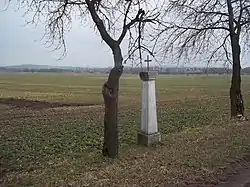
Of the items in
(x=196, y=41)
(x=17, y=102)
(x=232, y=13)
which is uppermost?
(x=232, y=13)

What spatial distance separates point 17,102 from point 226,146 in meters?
30.4

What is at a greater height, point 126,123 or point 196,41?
point 196,41

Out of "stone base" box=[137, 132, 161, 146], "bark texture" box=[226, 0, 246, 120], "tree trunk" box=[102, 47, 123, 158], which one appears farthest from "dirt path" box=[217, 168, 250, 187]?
"bark texture" box=[226, 0, 246, 120]

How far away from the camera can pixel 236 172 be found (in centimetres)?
771

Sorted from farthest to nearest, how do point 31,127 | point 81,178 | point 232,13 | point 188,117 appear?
point 188,117
point 31,127
point 232,13
point 81,178

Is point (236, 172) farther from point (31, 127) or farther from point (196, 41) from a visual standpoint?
point (31, 127)

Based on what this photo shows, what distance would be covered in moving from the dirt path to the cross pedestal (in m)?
3.98

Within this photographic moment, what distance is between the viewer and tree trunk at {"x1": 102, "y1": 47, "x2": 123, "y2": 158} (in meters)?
9.54

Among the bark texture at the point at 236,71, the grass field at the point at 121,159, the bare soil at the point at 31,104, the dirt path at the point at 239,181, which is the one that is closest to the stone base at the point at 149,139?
the grass field at the point at 121,159

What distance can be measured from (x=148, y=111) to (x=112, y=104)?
206 cm

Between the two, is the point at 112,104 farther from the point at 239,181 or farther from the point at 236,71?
the point at 236,71

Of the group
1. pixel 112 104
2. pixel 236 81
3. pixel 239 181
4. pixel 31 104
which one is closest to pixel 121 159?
pixel 112 104

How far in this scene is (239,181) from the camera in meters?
7.04

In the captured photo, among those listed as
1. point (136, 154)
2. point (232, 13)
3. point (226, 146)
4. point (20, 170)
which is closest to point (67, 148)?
point (20, 170)
